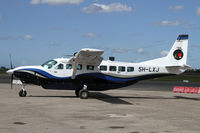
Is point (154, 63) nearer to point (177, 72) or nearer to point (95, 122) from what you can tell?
point (177, 72)

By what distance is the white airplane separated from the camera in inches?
761

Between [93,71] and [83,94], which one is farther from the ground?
[93,71]

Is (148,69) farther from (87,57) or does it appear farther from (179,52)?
(87,57)

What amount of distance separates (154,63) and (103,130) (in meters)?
14.3

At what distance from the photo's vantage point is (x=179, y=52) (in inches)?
888

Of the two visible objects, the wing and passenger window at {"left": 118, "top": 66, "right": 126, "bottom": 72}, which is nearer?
the wing

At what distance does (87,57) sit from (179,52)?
8.64 metres

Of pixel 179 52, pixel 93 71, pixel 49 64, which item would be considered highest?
pixel 179 52

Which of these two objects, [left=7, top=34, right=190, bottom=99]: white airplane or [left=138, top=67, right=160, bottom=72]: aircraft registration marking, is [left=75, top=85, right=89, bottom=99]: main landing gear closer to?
[left=7, top=34, right=190, bottom=99]: white airplane

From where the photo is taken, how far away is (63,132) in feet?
28.4

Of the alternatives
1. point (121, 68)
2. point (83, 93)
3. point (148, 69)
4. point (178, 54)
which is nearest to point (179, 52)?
point (178, 54)

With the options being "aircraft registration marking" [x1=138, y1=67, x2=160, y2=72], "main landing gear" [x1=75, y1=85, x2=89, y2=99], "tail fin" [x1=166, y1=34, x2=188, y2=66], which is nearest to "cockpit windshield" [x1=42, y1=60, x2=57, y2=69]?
"main landing gear" [x1=75, y1=85, x2=89, y2=99]

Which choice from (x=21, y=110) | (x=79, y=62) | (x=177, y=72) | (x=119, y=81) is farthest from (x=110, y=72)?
(x=21, y=110)

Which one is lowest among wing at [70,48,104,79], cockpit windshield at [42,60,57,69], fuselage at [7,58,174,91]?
fuselage at [7,58,174,91]
